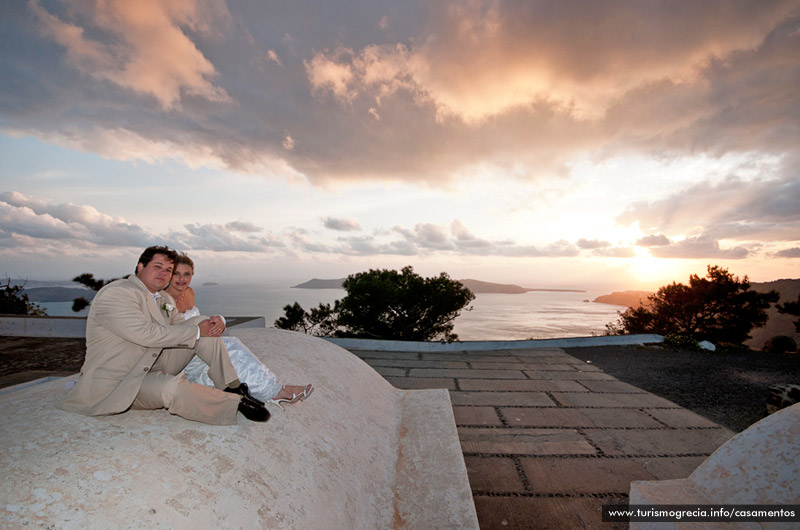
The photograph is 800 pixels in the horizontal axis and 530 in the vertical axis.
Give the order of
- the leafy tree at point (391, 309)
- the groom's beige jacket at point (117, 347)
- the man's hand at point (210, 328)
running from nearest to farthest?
the groom's beige jacket at point (117, 347) → the man's hand at point (210, 328) → the leafy tree at point (391, 309)

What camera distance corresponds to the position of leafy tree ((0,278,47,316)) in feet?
38.8

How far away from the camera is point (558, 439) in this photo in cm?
388

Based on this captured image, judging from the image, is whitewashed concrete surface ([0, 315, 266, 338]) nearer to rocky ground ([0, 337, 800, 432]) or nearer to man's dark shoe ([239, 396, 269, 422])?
rocky ground ([0, 337, 800, 432])

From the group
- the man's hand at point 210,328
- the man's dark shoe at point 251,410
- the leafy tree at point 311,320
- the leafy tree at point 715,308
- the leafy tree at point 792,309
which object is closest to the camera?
the man's dark shoe at point 251,410

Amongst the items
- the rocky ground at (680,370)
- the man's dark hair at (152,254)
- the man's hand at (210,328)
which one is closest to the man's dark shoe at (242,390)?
the man's hand at (210,328)

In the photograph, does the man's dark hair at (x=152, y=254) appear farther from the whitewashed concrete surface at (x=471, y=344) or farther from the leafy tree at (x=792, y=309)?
the leafy tree at (x=792, y=309)

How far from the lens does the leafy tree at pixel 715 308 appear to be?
1352cm

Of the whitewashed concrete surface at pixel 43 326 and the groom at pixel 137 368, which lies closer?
the groom at pixel 137 368

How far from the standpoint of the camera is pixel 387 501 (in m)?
2.46

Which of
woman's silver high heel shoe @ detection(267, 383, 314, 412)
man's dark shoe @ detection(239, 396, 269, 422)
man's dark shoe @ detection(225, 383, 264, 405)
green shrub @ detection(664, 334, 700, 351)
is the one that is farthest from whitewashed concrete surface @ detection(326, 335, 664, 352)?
man's dark shoe @ detection(239, 396, 269, 422)

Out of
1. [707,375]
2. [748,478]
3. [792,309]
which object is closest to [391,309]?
[707,375]

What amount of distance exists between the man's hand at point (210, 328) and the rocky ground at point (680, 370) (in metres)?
4.47

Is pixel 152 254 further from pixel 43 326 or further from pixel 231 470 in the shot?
pixel 43 326

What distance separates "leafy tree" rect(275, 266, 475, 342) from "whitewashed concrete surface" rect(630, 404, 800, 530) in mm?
9714
